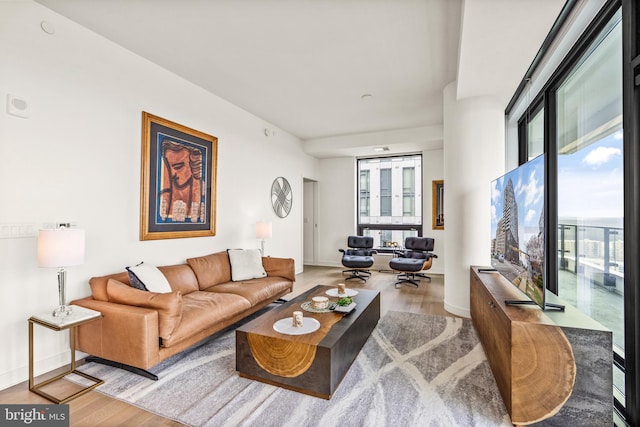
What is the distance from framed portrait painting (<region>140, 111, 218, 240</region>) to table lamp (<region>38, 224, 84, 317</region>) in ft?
3.25

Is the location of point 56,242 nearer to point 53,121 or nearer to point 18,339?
point 18,339

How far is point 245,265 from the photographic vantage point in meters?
4.11

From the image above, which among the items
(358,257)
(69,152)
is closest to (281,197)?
(358,257)

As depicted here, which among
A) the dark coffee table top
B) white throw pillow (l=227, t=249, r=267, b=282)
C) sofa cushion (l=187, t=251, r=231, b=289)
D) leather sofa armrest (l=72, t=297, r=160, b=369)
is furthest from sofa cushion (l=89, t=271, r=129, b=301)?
white throw pillow (l=227, t=249, r=267, b=282)

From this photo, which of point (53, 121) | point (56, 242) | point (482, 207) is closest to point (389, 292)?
point (482, 207)

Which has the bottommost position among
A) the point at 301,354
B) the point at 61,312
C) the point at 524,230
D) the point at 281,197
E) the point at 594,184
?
the point at 301,354

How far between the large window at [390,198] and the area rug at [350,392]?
4337mm

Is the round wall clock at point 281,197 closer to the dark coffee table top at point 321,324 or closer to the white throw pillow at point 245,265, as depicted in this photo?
the white throw pillow at point 245,265

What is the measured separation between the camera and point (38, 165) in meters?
2.42

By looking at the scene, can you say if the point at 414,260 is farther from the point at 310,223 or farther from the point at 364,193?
the point at 310,223

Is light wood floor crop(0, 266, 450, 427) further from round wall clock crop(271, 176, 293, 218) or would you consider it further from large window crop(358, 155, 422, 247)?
round wall clock crop(271, 176, 293, 218)

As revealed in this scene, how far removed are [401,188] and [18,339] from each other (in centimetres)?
656

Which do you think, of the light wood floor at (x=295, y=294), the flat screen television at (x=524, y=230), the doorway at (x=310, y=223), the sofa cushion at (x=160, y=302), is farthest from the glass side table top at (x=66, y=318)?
the doorway at (x=310, y=223)

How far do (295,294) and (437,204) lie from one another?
12.2ft
